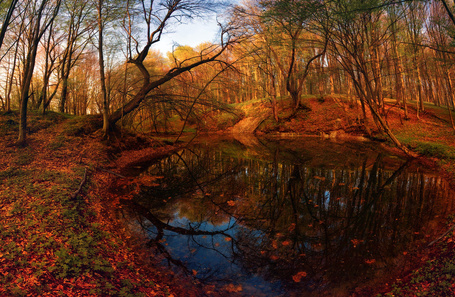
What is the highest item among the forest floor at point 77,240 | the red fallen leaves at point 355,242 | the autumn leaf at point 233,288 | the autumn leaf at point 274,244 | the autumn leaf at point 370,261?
the forest floor at point 77,240

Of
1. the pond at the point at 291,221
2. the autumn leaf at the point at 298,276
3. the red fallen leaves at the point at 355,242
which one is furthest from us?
the red fallen leaves at the point at 355,242

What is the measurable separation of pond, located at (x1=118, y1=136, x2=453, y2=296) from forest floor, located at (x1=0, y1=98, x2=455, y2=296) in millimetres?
403

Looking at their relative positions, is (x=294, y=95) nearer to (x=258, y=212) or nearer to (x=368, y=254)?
(x=258, y=212)

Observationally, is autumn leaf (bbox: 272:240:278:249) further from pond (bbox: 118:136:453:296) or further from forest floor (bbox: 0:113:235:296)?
forest floor (bbox: 0:113:235:296)

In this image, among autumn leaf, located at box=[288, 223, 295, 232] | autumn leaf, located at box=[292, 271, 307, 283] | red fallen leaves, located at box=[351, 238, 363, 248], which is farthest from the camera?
autumn leaf, located at box=[288, 223, 295, 232]

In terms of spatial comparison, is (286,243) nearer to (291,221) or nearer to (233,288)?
(291,221)

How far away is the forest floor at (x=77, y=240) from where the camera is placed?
3.30 meters

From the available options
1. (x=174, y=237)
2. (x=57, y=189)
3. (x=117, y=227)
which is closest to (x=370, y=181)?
(x=174, y=237)

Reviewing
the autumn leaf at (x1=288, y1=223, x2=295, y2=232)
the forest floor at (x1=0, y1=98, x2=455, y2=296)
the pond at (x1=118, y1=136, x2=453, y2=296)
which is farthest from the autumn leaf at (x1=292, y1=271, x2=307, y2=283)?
the autumn leaf at (x1=288, y1=223, x2=295, y2=232)

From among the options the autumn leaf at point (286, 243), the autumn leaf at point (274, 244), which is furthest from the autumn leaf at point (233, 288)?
the autumn leaf at point (286, 243)

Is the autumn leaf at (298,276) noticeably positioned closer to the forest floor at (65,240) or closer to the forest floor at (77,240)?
the forest floor at (77,240)

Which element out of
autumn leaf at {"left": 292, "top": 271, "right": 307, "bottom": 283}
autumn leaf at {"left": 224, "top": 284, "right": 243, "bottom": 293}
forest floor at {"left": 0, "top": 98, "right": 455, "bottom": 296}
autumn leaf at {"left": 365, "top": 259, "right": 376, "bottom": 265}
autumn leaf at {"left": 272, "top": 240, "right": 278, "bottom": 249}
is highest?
forest floor at {"left": 0, "top": 98, "right": 455, "bottom": 296}

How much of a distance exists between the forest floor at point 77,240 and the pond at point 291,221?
0.40 metres

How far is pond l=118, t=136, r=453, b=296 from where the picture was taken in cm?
411
